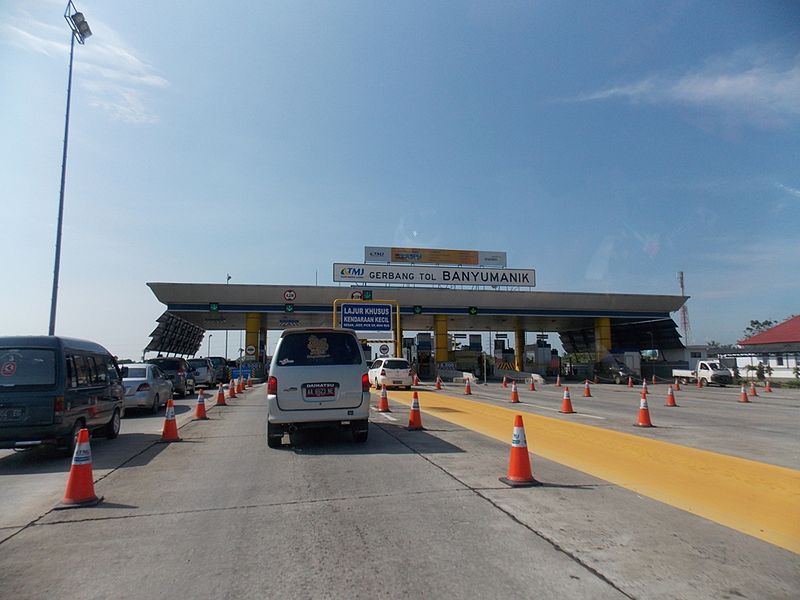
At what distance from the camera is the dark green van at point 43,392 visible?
8.84 m

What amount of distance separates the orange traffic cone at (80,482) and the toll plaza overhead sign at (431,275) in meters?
41.9

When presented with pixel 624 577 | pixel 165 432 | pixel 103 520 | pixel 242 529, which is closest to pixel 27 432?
pixel 165 432

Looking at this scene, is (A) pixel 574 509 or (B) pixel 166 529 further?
(A) pixel 574 509

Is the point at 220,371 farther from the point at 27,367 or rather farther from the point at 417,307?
the point at 27,367

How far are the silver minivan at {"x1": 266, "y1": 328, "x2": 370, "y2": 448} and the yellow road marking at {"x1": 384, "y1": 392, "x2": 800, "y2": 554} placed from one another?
10.6 feet

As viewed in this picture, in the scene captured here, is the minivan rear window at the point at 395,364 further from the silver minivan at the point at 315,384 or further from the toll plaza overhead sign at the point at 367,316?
the silver minivan at the point at 315,384

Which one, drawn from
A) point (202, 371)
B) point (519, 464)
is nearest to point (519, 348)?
point (202, 371)

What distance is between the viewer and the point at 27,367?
9195 mm

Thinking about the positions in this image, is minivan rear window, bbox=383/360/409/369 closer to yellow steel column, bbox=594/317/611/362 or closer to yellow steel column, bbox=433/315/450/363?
yellow steel column, bbox=433/315/450/363

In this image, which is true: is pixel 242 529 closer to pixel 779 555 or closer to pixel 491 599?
pixel 491 599

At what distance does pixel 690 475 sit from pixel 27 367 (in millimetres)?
10582

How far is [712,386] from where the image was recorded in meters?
37.4

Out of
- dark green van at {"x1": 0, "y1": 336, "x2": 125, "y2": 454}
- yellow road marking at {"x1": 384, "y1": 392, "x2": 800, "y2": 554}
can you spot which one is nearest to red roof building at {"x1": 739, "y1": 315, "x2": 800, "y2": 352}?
yellow road marking at {"x1": 384, "y1": 392, "x2": 800, "y2": 554}

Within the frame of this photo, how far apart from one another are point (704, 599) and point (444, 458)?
5.23 m
